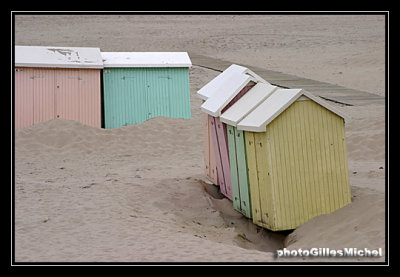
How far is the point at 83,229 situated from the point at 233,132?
2.68 m

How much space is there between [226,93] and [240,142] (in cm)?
134

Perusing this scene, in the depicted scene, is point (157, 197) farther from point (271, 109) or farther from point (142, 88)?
point (142, 88)

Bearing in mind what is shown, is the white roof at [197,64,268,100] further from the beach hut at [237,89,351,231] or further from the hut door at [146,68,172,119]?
the hut door at [146,68,172,119]

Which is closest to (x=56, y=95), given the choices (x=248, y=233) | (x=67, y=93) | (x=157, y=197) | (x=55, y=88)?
(x=55, y=88)

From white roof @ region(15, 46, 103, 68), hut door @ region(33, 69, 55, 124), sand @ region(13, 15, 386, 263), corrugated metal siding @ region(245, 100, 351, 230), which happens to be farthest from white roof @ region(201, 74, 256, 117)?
hut door @ region(33, 69, 55, 124)

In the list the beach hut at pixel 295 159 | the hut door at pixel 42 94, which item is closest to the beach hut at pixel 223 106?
the beach hut at pixel 295 159

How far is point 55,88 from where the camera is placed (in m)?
15.4

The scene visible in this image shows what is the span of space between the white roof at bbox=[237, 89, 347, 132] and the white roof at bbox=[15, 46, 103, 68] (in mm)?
8271

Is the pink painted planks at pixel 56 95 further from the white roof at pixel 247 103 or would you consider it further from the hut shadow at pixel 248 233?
the white roof at pixel 247 103

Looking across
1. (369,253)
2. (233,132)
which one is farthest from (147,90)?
(369,253)

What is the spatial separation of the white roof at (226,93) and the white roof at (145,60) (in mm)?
6895

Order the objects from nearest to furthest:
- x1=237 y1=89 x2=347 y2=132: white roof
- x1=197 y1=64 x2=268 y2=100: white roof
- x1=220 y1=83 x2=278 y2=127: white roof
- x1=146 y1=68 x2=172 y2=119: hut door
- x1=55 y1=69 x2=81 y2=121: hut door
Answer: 1. x1=237 y1=89 x2=347 y2=132: white roof
2. x1=220 y1=83 x2=278 y2=127: white roof
3. x1=197 y1=64 x2=268 y2=100: white roof
4. x1=55 y1=69 x2=81 y2=121: hut door
5. x1=146 y1=68 x2=172 y2=119: hut door

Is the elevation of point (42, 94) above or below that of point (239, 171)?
above

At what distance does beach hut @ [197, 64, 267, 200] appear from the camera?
934 cm
